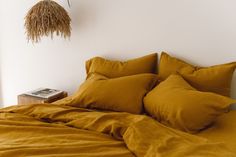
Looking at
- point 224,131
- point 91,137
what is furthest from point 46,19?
point 224,131

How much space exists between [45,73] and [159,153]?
194 centimetres

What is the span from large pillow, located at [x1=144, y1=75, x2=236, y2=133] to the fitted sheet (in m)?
0.05

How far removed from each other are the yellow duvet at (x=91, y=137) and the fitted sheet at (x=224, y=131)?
11cm

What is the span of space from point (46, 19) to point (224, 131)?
162cm

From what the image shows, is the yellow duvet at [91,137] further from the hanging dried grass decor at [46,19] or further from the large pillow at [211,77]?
the hanging dried grass decor at [46,19]

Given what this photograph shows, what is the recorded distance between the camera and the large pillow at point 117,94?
6.39 ft

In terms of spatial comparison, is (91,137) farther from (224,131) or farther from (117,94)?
(224,131)

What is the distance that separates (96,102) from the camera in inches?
78.2

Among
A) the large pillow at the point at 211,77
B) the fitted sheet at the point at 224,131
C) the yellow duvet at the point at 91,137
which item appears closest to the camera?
the yellow duvet at the point at 91,137

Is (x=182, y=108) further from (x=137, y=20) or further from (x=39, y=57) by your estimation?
(x=39, y=57)

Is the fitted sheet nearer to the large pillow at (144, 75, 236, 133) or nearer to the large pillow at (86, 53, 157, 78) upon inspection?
the large pillow at (144, 75, 236, 133)

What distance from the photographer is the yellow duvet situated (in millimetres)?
1341

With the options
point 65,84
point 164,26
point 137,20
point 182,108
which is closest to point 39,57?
point 65,84

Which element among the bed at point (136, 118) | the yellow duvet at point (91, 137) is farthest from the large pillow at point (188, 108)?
the yellow duvet at point (91, 137)
